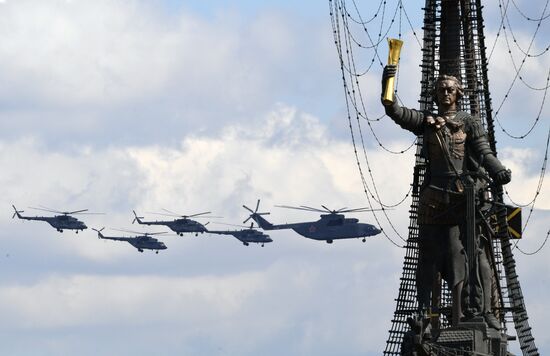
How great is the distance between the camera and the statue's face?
1764 inches

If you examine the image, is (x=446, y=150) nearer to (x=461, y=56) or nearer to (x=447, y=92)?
(x=447, y=92)

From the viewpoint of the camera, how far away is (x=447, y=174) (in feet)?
147

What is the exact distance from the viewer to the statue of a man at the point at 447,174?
1743 inches

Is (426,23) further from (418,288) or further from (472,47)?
(418,288)

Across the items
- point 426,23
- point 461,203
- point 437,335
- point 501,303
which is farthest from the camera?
point 426,23

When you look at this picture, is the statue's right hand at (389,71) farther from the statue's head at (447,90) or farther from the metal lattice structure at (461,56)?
the metal lattice structure at (461,56)

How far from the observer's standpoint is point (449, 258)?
44.7 meters

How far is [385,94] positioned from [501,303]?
14.6 meters

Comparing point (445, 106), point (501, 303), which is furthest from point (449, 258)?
point (501, 303)

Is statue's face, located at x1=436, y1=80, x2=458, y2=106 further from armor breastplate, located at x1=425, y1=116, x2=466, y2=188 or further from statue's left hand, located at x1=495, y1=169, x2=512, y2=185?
statue's left hand, located at x1=495, y1=169, x2=512, y2=185

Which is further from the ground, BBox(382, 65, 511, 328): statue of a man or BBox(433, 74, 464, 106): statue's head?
BBox(433, 74, 464, 106): statue's head

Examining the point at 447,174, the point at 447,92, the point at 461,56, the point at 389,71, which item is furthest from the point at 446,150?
the point at 461,56

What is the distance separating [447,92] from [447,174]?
2033mm

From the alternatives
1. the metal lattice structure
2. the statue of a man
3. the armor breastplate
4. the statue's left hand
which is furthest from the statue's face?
the metal lattice structure
